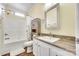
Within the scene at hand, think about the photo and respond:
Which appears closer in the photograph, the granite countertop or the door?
the granite countertop

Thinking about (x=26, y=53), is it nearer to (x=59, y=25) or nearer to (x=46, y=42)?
(x=46, y=42)

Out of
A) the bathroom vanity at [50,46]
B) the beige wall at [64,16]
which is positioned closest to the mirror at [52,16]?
the beige wall at [64,16]

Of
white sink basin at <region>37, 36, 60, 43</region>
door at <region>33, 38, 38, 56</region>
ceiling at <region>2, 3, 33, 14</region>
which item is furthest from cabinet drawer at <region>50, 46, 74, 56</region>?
ceiling at <region>2, 3, 33, 14</region>

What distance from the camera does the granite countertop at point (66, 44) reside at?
1204 millimetres

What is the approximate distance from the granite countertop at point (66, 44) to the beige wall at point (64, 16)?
0.09 metres

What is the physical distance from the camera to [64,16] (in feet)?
4.48

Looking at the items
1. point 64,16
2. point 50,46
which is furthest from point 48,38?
point 64,16

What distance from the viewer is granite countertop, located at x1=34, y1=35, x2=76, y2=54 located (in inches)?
47.4

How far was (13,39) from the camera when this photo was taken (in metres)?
1.46

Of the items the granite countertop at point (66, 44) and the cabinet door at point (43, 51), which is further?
the cabinet door at point (43, 51)

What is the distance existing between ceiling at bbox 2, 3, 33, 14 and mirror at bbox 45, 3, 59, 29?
270 millimetres

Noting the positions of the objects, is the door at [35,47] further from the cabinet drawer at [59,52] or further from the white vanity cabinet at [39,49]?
the cabinet drawer at [59,52]

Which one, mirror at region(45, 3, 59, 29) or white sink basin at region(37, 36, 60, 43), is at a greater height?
mirror at region(45, 3, 59, 29)

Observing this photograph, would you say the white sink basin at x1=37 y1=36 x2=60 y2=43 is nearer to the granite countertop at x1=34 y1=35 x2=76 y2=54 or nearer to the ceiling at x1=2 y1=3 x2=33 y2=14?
the granite countertop at x1=34 y1=35 x2=76 y2=54
